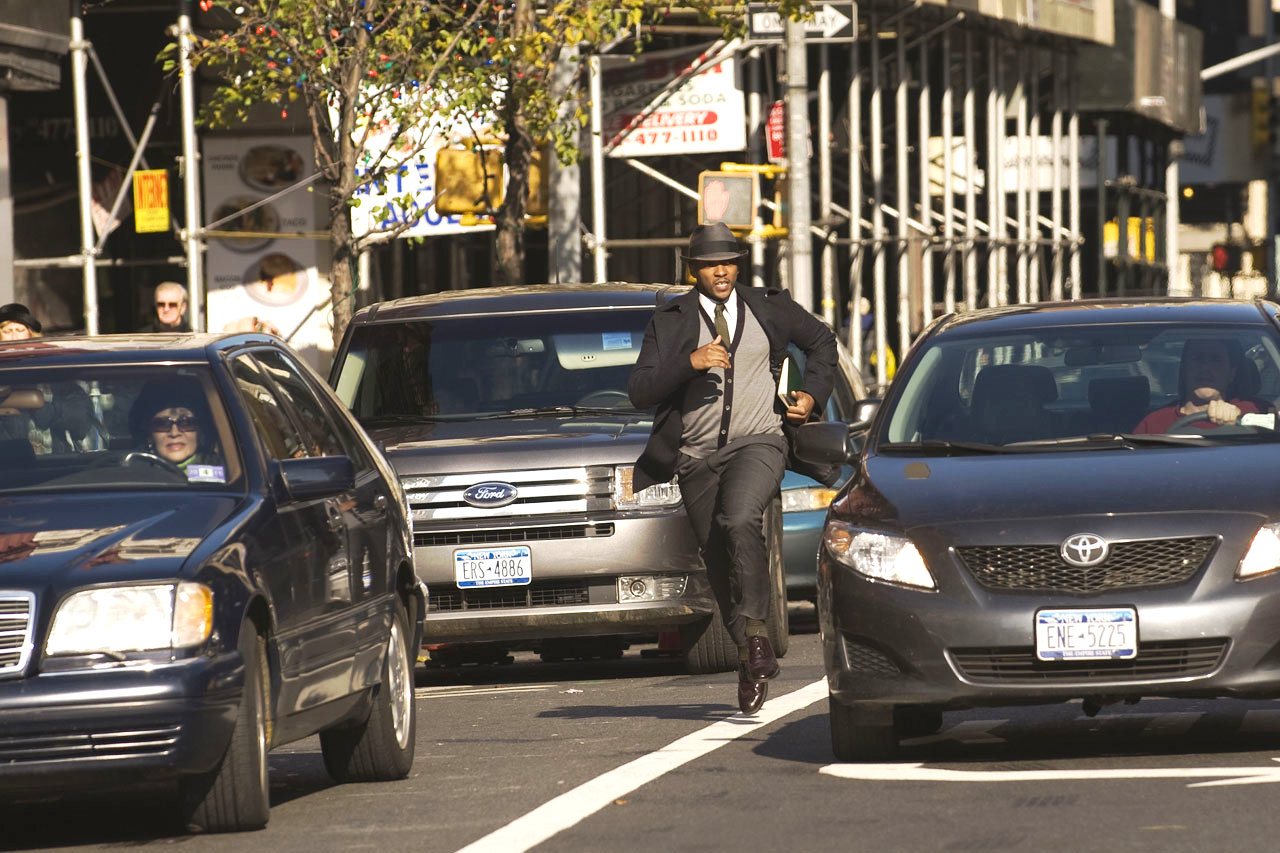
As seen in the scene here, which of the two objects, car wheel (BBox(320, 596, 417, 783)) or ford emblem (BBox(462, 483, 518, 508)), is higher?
ford emblem (BBox(462, 483, 518, 508))

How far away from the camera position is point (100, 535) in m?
7.71

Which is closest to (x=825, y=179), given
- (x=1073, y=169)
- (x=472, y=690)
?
(x=1073, y=169)

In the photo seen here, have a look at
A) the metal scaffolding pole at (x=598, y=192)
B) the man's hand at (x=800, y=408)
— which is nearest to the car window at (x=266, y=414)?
the man's hand at (x=800, y=408)

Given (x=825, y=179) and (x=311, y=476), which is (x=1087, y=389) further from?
(x=825, y=179)

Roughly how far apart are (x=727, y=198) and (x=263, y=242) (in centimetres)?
596

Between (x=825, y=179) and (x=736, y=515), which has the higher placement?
(x=825, y=179)

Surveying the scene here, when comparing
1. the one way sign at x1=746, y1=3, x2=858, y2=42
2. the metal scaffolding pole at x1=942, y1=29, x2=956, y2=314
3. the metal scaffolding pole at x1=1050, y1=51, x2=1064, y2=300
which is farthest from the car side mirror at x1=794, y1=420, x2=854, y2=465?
the metal scaffolding pole at x1=1050, y1=51, x2=1064, y2=300

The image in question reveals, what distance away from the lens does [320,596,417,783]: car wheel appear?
9.12 metres

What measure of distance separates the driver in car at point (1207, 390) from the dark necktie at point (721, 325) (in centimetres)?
178

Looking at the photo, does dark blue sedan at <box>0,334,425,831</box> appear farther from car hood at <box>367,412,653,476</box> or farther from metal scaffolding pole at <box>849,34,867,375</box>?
metal scaffolding pole at <box>849,34,867,375</box>

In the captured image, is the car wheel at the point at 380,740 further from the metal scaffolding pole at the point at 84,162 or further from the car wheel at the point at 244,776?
the metal scaffolding pole at the point at 84,162

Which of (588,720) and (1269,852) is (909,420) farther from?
(1269,852)

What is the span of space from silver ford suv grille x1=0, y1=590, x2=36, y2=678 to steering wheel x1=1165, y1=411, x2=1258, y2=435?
4068 mm

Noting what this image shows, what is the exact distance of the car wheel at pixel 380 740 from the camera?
9.12m
